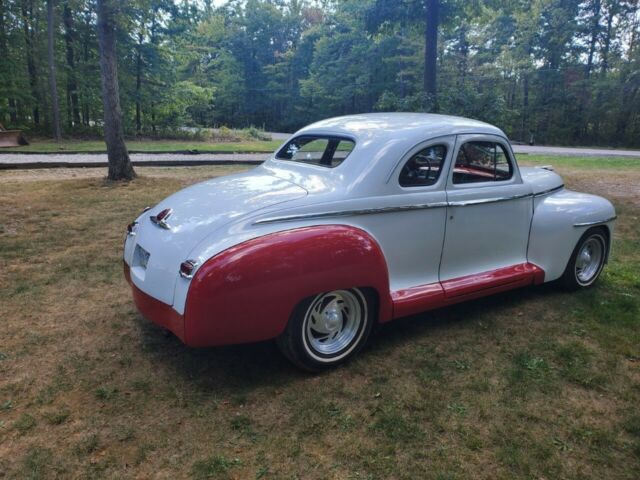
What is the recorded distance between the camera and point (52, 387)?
2.93 metres

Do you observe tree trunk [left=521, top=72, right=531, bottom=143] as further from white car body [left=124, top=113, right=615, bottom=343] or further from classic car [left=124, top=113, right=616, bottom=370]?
classic car [left=124, top=113, right=616, bottom=370]

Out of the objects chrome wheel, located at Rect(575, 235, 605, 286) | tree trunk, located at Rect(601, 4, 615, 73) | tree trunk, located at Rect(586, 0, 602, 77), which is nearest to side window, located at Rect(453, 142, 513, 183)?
chrome wheel, located at Rect(575, 235, 605, 286)

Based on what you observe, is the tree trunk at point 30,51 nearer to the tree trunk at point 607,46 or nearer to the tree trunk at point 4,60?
the tree trunk at point 4,60

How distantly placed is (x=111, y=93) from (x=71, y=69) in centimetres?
1723

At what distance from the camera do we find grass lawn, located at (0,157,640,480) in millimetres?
2342

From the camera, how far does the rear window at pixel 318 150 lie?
12.0 feet

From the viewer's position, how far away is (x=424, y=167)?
11.8 ft

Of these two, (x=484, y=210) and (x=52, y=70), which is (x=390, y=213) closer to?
(x=484, y=210)

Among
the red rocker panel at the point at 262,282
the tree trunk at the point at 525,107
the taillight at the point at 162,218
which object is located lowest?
the red rocker panel at the point at 262,282

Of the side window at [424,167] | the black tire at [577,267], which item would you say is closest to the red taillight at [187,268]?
the side window at [424,167]

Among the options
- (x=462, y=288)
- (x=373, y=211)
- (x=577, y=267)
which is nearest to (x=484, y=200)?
(x=462, y=288)

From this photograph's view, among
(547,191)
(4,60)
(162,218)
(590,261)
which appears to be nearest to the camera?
(162,218)

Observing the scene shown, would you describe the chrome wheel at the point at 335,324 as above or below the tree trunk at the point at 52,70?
below

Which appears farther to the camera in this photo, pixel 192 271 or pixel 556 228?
pixel 556 228
